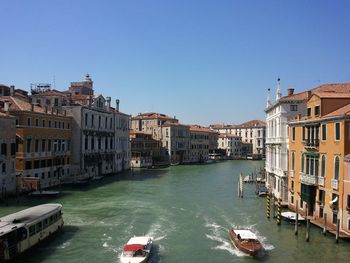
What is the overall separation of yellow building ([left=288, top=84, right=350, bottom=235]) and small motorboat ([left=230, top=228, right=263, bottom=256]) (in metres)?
3.66

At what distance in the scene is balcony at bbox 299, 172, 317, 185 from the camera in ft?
64.6

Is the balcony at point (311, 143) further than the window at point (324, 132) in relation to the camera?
Yes

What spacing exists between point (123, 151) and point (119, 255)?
1409 inches

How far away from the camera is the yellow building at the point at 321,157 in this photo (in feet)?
57.2

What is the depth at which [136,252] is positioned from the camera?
14.8 meters

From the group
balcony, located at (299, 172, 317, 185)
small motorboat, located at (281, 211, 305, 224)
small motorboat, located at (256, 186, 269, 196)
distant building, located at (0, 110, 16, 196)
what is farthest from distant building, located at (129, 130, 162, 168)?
small motorboat, located at (281, 211, 305, 224)

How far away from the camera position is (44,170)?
3331 centimetres

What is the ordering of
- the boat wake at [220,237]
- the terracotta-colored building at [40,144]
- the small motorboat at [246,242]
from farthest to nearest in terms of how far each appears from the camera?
the terracotta-colored building at [40,144], the boat wake at [220,237], the small motorboat at [246,242]

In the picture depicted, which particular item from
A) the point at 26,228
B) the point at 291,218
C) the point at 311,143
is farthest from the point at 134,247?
the point at 311,143

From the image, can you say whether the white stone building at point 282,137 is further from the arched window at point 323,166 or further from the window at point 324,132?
the window at point 324,132

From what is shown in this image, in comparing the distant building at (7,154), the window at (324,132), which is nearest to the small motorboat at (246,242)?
the window at (324,132)

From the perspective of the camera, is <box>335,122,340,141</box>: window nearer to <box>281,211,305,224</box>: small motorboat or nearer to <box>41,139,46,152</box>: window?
<box>281,211,305,224</box>: small motorboat

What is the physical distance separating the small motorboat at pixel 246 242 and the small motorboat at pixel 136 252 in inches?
132

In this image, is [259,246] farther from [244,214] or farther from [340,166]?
[244,214]
